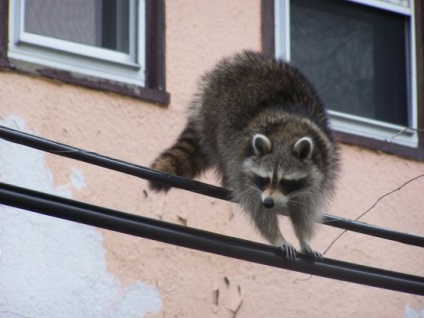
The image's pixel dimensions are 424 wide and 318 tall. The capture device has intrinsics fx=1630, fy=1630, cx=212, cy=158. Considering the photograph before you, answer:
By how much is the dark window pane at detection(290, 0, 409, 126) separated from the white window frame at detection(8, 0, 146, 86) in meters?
1.25

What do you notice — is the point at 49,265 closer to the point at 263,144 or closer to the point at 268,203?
the point at 263,144

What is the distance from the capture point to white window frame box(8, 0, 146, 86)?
9.20 m

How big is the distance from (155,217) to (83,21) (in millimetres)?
1324

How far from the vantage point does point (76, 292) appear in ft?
29.0

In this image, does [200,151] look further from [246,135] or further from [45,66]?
[45,66]

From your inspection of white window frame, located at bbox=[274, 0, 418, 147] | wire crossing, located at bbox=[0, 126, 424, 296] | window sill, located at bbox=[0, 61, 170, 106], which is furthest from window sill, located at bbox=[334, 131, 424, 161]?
wire crossing, located at bbox=[0, 126, 424, 296]

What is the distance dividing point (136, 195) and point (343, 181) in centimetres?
150

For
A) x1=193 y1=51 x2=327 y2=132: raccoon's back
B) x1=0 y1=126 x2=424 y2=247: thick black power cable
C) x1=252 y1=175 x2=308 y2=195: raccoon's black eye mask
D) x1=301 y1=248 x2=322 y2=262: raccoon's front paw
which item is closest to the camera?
x1=0 y1=126 x2=424 y2=247: thick black power cable

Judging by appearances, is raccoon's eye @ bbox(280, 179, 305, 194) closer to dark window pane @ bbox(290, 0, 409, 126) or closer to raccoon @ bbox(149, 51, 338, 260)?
raccoon @ bbox(149, 51, 338, 260)

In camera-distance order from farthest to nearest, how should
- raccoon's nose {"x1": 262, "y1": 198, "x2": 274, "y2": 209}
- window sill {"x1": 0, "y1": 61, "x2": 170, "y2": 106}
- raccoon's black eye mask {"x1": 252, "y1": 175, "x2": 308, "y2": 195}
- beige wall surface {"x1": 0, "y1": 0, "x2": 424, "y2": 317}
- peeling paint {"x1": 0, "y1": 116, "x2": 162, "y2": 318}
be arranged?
window sill {"x1": 0, "y1": 61, "x2": 170, "y2": 106}
beige wall surface {"x1": 0, "y1": 0, "x2": 424, "y2": 317}
peeling paint {"x1": 0, "y1": 116, "x2": 162, "y2": 318}
raccoon's black eye mask {"x1": 252, "y1": 175, "x2": 308, "y2": 195}
raccoon's nose {"x1": 262, "y1": 198, "x2": 274, "y2": 209}

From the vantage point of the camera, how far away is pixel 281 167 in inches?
320

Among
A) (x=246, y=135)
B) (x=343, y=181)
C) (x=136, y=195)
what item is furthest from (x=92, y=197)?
(x=343, y=181)

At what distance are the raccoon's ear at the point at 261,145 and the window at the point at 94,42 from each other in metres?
1.45

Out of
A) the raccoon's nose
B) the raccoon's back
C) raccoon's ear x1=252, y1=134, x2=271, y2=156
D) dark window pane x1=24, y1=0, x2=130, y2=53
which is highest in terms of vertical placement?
dark window pane x1=24, y1=0, x2=130, y2=53
